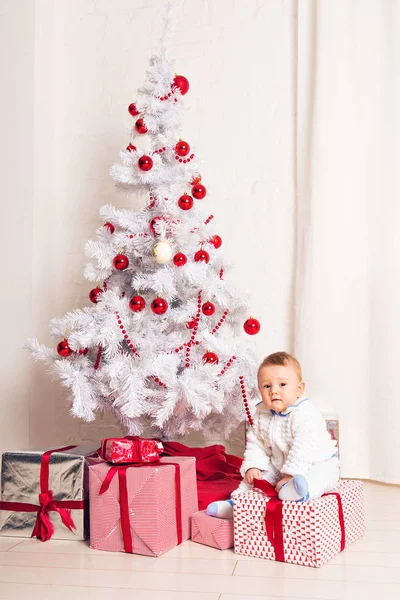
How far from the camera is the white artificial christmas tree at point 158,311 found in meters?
2.40

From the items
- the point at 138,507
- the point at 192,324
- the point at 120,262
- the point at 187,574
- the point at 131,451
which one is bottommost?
the point at 187,574

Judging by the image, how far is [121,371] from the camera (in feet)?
7.77

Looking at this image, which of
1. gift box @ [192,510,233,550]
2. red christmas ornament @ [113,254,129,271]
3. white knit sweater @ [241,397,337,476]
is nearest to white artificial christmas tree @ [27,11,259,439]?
red christmas ornament @ [113,254,129,271]

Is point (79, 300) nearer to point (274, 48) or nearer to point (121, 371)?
point (121, 371)

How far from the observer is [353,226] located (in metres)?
2.97

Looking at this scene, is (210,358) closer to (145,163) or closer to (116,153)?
(145,163)

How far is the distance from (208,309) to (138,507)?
80 cm

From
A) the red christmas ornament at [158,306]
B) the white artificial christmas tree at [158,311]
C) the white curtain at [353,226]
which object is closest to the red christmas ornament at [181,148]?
the white artificial christmas tree at [158,311]

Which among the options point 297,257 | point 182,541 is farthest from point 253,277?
point 182,541

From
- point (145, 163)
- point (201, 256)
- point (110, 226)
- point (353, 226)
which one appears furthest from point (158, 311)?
point (353, 226)

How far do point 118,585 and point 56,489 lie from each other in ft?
1.61

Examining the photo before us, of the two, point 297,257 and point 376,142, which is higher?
point 376,142

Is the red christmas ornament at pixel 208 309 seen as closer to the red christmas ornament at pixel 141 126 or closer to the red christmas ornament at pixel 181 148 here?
the red christmas ornament at pixel 181 148

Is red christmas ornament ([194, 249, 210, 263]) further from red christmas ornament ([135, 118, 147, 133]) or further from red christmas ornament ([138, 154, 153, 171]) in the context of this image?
red christmas ornament ([135, 118, 147, 133])
